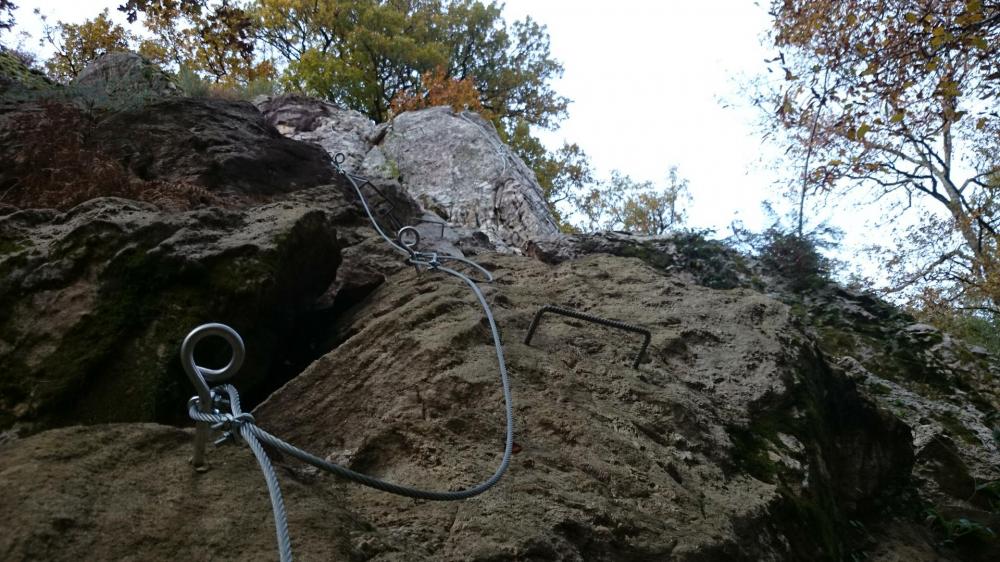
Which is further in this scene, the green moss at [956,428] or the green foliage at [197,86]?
the green foliage at [197,86]

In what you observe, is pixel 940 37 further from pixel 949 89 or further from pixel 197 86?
pixel 197 86

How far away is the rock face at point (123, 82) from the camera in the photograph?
5938 mm

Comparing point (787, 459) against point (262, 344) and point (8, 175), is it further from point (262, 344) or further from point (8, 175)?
point (8, 175)

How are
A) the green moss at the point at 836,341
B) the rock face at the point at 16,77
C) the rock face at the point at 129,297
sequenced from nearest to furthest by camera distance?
1. the rock face at the point at 129,297
2. the rock face at the point at 16,77
3. the green moss at the point at 836,341

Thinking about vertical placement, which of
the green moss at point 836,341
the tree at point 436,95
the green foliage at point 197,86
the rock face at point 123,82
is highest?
the tree at point 436,95

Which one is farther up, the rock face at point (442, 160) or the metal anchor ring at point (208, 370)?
the rock face at point (442, 160)

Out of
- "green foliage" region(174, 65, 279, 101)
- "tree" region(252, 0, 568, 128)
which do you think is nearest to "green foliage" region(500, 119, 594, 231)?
"tree" region(252, 0, 568, 128)

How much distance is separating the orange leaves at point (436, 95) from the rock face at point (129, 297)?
11169 mm

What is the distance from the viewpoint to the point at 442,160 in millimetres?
10250

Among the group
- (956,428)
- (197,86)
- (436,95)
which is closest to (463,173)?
(197,86)

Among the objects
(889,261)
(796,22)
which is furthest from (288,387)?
(889,261)

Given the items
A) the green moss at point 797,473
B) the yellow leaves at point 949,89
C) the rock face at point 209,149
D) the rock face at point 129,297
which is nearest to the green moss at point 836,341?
the yellow leaves at point 949,89

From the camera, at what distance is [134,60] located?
753cm

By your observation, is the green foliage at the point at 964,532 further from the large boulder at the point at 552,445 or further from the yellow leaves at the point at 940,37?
the yellow leaves at the point at 940,37
